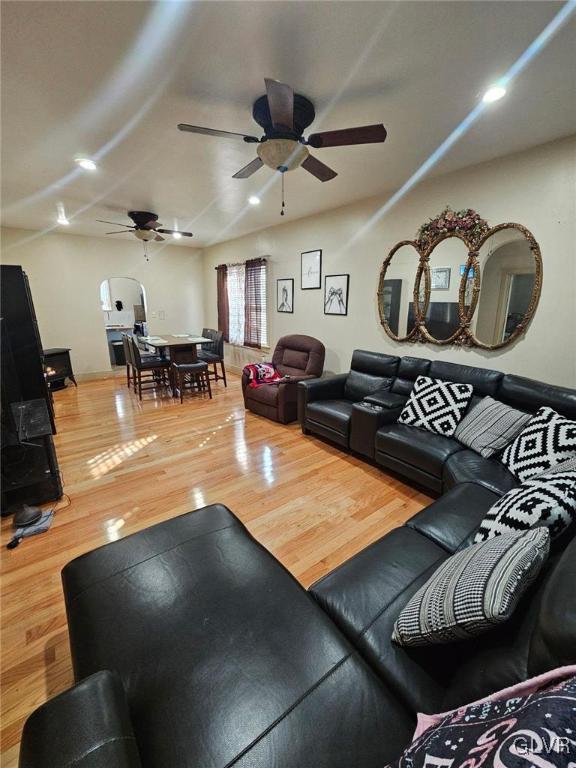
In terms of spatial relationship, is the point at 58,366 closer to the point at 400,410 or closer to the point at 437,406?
the point at 400,410

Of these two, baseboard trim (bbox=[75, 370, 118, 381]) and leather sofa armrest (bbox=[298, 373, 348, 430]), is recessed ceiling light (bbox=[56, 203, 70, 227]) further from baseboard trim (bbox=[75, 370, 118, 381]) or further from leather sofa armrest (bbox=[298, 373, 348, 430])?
leather sofa armrest (bbox=[298, 373, 348, 430])

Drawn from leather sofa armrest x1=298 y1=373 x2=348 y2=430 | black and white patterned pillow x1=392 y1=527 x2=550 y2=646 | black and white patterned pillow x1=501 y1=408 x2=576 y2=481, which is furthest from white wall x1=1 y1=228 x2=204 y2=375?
black and white patterned pillow x1=392 y1=527 x2=550 y2=646

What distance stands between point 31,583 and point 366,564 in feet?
6.10

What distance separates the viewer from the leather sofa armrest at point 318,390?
3529mm

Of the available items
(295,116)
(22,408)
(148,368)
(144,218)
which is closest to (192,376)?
(148,368)

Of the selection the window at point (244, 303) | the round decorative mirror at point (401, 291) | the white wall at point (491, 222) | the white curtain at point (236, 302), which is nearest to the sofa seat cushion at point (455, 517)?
the white wall at point (491, 222)

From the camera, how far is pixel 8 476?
7.48ft

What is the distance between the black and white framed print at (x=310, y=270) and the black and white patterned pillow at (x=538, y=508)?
3.62 meters

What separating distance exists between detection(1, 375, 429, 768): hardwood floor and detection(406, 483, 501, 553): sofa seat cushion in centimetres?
61

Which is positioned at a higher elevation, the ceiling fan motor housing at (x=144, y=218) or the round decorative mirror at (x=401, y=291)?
the ceiling fan motor housing at (x=144, y=218)

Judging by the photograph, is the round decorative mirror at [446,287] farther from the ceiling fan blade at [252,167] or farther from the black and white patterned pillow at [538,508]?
the black and white patterned pillow at [538,508]

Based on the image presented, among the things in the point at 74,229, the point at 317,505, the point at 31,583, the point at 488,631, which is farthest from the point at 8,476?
the point at 74,229

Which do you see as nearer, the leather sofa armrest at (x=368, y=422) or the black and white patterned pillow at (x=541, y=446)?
the black and white patterned pillow at (x=541, y=446)

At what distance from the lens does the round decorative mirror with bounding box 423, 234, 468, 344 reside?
296 cm
